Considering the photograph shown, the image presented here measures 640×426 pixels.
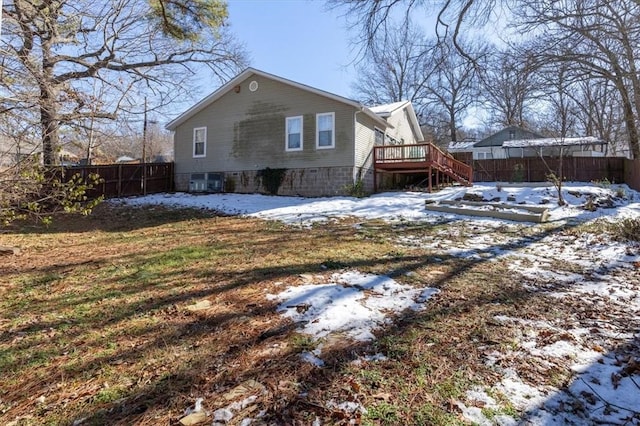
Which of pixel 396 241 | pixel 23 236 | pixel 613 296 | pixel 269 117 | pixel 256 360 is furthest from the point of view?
pixel 269 117

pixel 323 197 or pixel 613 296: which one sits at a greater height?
pixel 323 197

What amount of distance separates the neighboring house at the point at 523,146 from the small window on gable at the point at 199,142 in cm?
2044

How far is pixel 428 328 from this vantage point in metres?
3.07

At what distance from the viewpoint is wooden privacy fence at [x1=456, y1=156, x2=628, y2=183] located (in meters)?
18.5

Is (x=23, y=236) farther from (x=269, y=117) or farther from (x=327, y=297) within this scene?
(x=269, y=117)

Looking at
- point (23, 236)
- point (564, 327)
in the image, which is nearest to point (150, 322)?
point (564, 327)

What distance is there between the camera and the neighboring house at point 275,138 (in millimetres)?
14094

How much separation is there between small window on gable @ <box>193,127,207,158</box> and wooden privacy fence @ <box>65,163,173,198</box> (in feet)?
5.42

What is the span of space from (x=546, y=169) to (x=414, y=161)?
9690mm

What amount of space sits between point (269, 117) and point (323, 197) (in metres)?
4.31

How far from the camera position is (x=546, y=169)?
63.6 feet

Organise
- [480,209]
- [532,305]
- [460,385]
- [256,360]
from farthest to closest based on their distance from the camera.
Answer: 1. [480,209]
2. [532,305]
3. [256,360]
4. [460,385]

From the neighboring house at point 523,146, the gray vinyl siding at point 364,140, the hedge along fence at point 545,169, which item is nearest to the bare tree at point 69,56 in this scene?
the gray vinyl siding at point 364,140

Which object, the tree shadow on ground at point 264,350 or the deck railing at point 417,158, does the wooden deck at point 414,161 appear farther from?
the tree shadow on ground at point 264,350
